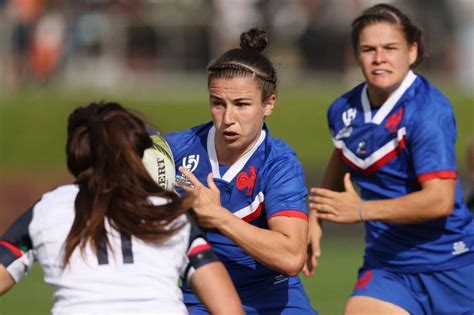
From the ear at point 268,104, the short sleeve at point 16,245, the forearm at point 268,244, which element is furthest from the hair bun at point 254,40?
the short sleeve at point 16,245

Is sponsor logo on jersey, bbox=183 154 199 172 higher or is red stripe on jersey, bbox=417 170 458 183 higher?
sponsor logo on jersey, bbox=183 154 199 172

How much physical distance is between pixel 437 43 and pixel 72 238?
13.3 meters

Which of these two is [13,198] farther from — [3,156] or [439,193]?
[439,193]

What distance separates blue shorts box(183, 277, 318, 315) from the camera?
486cm

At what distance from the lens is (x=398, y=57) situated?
5320 millimetres

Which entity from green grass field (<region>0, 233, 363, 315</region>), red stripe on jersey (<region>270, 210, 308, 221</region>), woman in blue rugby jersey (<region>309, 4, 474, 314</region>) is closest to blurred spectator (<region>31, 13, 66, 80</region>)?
green grass field (<region>0, 233, 363, 315</region>)

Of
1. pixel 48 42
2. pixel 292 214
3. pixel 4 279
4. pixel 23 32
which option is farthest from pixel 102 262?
pixel 48 42

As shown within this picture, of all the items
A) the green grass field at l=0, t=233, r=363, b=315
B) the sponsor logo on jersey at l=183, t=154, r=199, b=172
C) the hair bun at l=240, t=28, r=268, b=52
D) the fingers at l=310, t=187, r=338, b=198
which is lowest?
the green grass field at l=0, t=233, r=363, b=315

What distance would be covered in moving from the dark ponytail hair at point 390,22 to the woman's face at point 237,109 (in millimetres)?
937

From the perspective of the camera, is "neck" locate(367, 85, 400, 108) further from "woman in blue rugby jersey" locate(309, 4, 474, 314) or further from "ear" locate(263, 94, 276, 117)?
"ear" locate(263, 94, 276, 117)

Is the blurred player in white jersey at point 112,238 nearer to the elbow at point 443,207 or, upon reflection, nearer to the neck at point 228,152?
the neck at point 228,152

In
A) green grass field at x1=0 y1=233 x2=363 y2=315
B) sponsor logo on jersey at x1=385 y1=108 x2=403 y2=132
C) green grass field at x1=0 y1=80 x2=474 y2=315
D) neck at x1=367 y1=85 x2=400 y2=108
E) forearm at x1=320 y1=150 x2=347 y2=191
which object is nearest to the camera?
sponsor logo on jersey at x1=385 y1=108 x2=403 y2=132

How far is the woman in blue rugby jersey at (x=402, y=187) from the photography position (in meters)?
4.97

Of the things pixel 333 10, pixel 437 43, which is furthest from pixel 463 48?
pixel 333 10
